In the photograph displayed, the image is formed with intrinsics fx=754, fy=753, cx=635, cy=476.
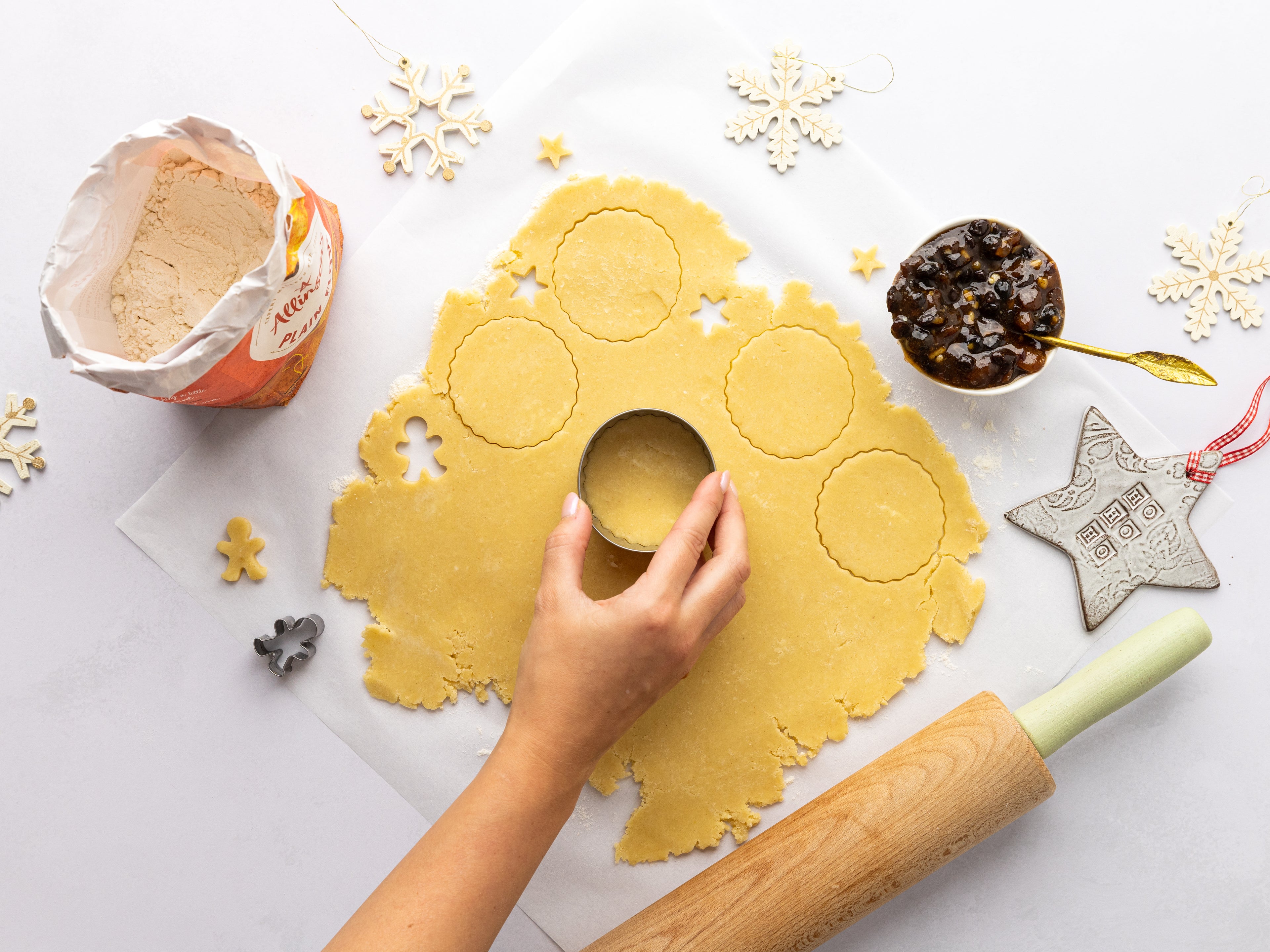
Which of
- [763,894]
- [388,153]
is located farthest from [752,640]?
[388,153]

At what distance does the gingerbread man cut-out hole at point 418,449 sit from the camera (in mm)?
1818

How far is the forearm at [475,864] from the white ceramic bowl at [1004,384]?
1.16 meters

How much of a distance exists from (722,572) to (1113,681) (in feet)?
2.99

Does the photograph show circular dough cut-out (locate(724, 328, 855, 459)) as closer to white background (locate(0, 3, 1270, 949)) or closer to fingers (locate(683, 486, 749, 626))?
fingers (locate(683, 486, 749, 626))

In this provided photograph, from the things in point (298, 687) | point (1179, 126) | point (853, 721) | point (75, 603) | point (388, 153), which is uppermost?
point (388, 153)

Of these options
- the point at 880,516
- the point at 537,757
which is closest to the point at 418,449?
the point at 537,757

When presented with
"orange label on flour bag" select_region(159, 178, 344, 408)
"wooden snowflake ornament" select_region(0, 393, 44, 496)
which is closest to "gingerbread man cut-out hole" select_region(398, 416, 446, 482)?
"orange label on flour bag" select_region(159, 178, 344, 408)

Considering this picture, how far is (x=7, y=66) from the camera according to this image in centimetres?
184

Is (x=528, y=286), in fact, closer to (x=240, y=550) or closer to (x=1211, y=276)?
(x=240, y=550)

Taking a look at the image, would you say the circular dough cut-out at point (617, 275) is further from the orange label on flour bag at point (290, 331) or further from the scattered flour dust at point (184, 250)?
the scattered flour dust at point (184, 250)

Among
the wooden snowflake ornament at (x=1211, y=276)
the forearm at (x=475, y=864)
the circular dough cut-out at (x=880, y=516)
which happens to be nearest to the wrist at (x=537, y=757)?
the forearm at (x=475, y=864)

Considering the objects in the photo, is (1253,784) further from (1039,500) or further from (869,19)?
(869,19)

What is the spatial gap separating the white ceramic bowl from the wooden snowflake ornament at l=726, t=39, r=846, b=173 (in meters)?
0.38

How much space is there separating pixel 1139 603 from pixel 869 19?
5.17ft
